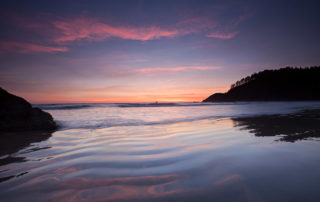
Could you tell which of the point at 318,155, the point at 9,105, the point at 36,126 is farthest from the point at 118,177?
the point at 9,105

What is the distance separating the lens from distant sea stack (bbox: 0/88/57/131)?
3.91m

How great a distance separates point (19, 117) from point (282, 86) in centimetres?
8254

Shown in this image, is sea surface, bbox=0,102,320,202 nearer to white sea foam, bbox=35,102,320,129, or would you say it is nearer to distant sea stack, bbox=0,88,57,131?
distant sea stack, bbox=0,88,57,131

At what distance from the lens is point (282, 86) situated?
209 feet

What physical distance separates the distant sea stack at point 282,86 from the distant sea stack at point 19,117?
69.3 m

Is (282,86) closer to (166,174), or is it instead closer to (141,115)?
(141,115)

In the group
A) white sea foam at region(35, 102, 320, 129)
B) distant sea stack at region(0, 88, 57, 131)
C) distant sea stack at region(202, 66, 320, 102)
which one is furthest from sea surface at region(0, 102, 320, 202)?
distant sea stack at region(202, 66, 320, 102)

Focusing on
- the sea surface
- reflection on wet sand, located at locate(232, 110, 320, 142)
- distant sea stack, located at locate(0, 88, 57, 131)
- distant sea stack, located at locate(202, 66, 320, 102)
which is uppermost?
distant sea stack, located at locate(202, 66, 320, 102)

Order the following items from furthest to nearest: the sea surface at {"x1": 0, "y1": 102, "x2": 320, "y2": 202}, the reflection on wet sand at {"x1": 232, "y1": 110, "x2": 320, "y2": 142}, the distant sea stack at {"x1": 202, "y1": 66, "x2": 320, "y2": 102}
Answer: the distant sea stack at {"x1": 202, "y1": 66, "x2": 320, "y2": 102} < the reflection on wet sand at {"x1": 232, "y1": 110, "x2": 320, "y2": 142} < the sea surface at {"x1": 0, "y1": 102, "x2": 320, "y2": 202}

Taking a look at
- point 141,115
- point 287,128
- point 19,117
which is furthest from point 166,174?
point 141,115

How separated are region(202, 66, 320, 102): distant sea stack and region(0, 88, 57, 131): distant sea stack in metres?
69.3

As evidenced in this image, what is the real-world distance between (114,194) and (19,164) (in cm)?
142

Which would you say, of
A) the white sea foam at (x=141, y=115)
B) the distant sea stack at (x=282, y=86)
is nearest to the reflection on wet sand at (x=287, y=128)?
the white sea foam at (x=141, y=115)

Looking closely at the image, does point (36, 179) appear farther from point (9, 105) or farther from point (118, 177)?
point (9, 105)
